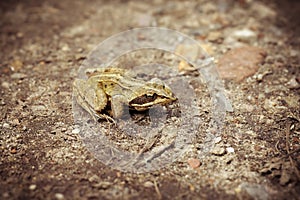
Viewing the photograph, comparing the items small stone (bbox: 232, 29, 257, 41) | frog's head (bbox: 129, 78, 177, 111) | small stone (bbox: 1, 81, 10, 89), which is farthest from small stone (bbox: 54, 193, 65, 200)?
small stone (bbox: 232, 29, 257, 41)

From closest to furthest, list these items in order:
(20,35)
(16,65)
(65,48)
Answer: (16,65) → (65,48) → (20,35)

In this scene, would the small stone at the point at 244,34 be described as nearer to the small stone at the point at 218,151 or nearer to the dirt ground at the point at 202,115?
the dirt ground at the point at 202,115

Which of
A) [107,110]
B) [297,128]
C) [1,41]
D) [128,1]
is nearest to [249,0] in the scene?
[128,1]

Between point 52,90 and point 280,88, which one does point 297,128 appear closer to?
point 280,88

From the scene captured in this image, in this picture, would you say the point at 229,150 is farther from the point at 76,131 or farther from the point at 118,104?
the point at 76,131

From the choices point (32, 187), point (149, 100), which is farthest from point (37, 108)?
point (149, 100)

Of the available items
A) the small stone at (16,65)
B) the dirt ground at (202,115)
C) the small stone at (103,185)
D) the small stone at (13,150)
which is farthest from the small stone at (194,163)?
the small stone at (16,65)

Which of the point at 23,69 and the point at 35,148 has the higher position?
the point at 23,69
